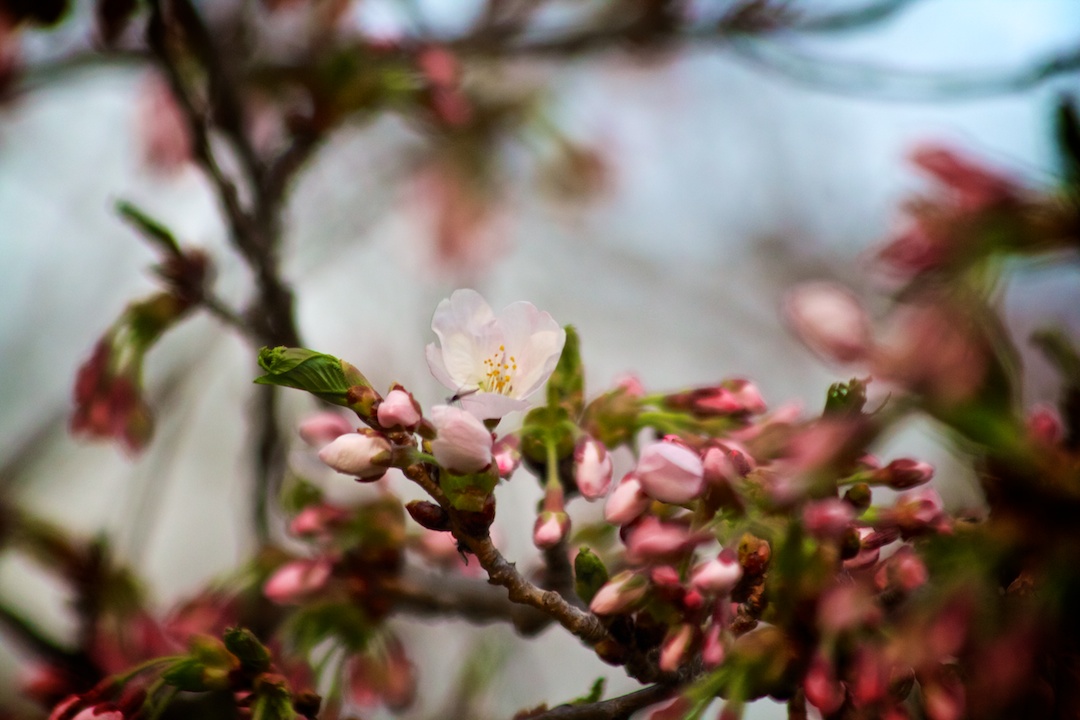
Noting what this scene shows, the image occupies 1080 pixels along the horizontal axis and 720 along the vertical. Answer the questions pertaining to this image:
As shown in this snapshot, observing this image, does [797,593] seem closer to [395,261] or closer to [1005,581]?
[1005,581]

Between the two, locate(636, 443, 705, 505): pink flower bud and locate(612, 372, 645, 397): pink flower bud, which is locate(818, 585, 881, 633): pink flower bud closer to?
locate(636, 443, 705, 505): pink flower bud

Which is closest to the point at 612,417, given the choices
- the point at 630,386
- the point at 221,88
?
the point at 630,386

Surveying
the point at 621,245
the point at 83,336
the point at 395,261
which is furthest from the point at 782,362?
the point at 83,336

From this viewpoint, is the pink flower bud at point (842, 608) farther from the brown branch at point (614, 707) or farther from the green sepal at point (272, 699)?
the green sepal at point (272, 699)

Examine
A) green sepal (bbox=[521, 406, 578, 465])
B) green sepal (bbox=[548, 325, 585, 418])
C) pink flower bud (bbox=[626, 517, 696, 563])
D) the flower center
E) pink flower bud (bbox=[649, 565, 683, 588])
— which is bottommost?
pink flower bud (bbox=[649, 565, 683, 588])

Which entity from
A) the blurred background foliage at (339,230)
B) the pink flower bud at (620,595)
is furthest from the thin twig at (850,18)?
the pink flower bud at (620,595)

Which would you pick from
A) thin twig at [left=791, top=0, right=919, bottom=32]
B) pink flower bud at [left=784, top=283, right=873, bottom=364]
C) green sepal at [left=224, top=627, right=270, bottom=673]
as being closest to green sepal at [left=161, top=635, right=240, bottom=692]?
green sepal at [left=224, top=627, right=270, bottom=673]
